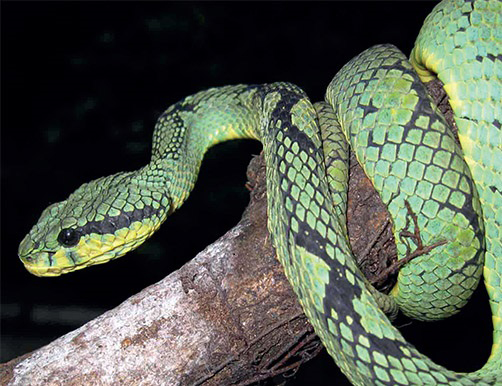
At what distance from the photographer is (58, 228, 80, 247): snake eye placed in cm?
309

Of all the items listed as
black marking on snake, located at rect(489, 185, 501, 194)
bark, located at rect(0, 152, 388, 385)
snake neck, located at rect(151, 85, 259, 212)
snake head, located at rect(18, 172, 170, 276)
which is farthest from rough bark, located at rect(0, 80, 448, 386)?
snake neck, located at rect(151, 85, 259, 212)

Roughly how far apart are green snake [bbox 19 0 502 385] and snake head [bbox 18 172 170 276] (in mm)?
870

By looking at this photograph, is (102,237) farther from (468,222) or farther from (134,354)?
(468,222)

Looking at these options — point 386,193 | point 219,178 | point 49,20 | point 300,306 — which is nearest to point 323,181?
point 386,193

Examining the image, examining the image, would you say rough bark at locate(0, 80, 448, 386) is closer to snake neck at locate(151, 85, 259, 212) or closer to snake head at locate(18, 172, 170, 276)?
snake head at locate(18, 172, 170, 276)

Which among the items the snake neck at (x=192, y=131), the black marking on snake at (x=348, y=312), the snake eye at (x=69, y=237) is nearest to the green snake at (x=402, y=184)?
the black marking on snake at (x=348, y=312)

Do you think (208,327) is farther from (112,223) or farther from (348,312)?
(112,223)

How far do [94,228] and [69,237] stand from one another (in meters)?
0.13

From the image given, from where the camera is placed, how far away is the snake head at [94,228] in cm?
310

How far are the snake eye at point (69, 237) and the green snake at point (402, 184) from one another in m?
1.12

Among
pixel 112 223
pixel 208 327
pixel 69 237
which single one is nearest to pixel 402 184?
pixel 208 327

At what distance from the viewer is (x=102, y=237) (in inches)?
122

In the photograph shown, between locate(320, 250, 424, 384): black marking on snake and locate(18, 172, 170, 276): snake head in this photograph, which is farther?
locate(18, 172, 170, 276): snake head

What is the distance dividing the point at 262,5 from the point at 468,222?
4236 millimetres
